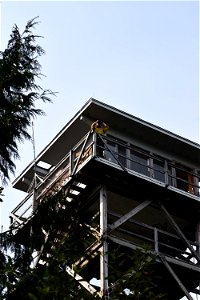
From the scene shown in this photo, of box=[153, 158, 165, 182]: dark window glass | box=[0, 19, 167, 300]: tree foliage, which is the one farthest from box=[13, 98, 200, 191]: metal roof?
box=[0, 19, 167, 300]: tree foliage

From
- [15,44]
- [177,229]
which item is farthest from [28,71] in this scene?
[177,229]

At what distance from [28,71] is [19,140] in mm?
1516

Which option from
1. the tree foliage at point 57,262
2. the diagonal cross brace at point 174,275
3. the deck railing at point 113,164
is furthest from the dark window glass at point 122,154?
the tree foliage at point 57,262

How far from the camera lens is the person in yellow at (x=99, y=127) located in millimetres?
20953

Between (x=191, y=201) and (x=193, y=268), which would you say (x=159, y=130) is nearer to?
(x=191, y=201)

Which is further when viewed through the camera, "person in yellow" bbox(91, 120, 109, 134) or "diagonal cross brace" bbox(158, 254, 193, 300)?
"person in yellow" bbox(91, 120, 109, 134)

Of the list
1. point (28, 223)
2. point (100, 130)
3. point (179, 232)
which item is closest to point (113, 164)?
point (100, 130)

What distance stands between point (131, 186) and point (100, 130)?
71.2 inches

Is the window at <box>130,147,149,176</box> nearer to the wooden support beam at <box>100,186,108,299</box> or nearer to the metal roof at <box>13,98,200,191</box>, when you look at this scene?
the metal roof at <box>13,98,200,191</box>

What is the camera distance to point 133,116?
73.6 ft

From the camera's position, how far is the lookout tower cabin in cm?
2053

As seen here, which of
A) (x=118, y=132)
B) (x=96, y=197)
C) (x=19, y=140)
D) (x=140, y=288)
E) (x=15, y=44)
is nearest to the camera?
(x=140, y=288)

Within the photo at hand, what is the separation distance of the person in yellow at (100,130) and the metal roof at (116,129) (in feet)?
2.60

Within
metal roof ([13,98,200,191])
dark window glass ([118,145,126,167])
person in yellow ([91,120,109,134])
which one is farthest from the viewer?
metal roof ([13,98,200,191])
